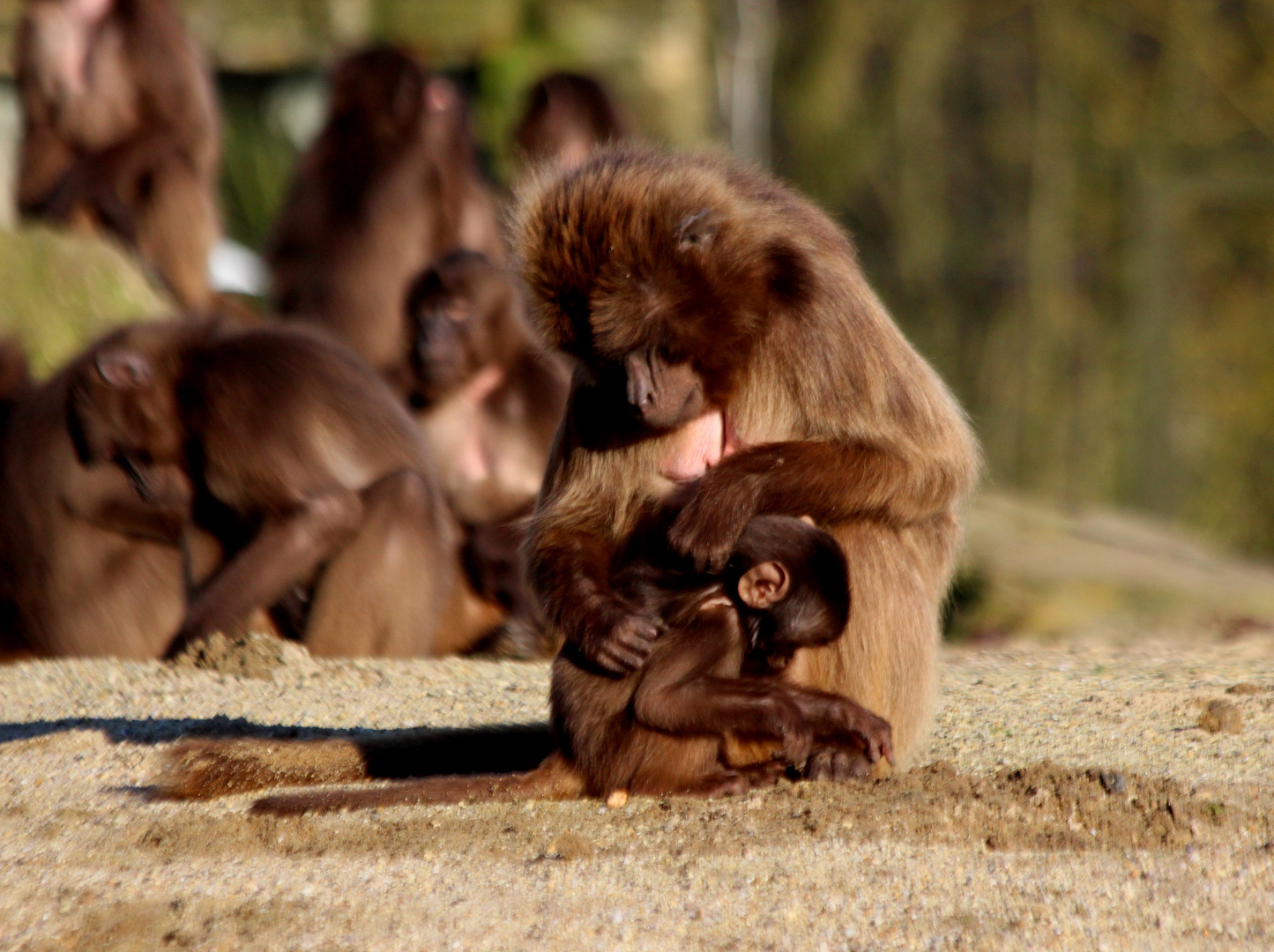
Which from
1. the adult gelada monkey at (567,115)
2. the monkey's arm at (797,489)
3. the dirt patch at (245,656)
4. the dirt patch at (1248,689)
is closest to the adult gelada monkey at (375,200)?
the adult gelada monkey at (567,115)

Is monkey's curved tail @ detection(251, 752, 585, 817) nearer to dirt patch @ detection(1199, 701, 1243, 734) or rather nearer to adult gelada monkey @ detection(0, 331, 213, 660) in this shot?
dirt patch @ detection(1199, 701, 1243, 734)

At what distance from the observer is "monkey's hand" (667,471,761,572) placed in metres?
3.87

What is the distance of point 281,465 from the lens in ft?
21.5

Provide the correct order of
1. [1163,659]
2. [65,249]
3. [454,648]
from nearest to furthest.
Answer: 1. [1163,659]
2. [454,648]
3. [65,249]

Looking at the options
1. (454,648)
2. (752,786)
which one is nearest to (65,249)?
(454,648)

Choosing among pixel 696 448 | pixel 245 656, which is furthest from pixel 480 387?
pixel 696 448

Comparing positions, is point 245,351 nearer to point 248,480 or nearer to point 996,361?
point 248,480

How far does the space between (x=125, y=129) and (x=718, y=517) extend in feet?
29.9

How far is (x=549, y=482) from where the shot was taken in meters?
4.39

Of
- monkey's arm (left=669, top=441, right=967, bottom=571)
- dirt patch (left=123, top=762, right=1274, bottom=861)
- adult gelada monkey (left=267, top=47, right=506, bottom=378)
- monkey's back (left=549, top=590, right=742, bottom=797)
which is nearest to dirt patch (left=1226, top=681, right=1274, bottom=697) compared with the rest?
dirt patch (left=123, top=762, right=1274, bottom=861)

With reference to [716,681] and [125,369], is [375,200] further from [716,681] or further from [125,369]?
[716,681]

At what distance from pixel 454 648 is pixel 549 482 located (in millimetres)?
3851

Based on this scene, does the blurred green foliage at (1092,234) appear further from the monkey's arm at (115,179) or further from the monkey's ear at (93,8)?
the monkey's ear at (93,8)

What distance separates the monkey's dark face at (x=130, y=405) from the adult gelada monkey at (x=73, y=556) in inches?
16.2
